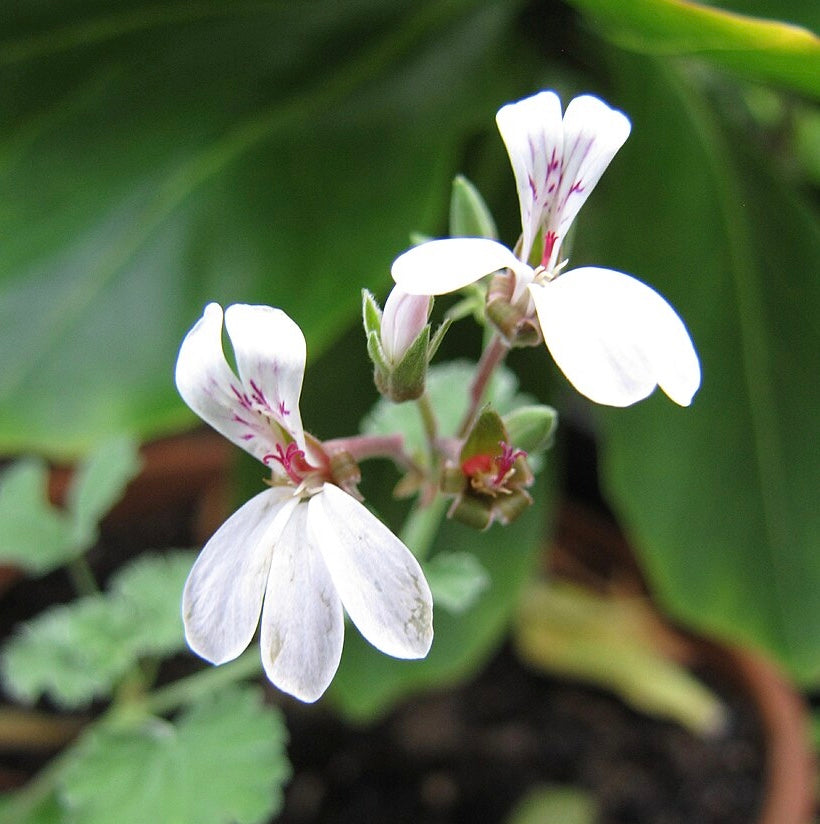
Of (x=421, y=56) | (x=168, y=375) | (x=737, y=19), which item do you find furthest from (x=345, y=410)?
(x=737, y=19)

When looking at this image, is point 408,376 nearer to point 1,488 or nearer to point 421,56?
point 1,488

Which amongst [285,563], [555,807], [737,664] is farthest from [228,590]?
[737,664]

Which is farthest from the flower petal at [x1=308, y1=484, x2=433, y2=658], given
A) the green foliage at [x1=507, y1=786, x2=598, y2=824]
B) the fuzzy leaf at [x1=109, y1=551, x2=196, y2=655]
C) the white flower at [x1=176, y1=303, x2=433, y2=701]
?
the green foliage at [x1=507, y1=786, x2=598, y2=824]

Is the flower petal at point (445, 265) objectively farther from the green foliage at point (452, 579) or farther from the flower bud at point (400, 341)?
the green foliage at point (452, 579)

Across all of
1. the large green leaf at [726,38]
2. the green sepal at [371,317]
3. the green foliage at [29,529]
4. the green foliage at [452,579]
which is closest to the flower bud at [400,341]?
the green sepal at [371,317]

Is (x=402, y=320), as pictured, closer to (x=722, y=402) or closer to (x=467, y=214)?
(x=467, y=214)

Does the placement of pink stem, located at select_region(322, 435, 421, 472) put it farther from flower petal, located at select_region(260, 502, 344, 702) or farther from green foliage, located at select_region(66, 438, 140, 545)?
green foliage, located at select_region(66, 438, 140, 545)
